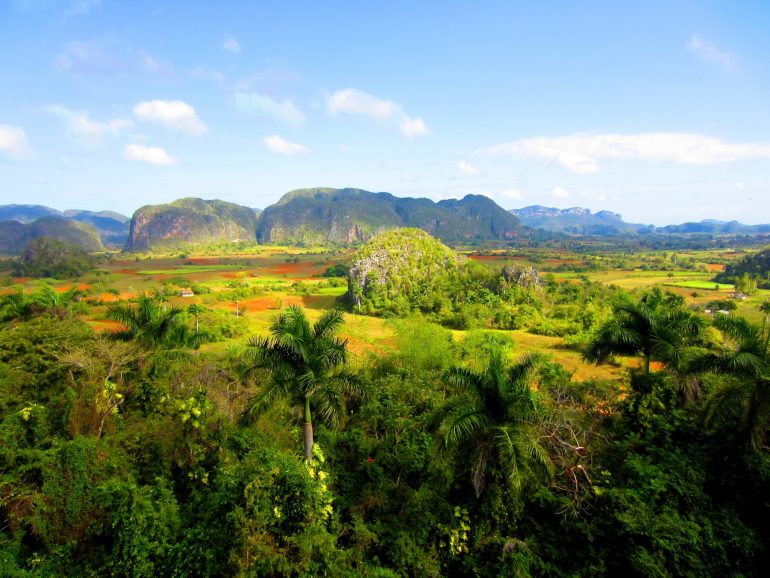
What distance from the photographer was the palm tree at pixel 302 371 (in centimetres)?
1097

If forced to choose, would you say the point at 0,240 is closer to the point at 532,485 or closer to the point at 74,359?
the point at 74,359

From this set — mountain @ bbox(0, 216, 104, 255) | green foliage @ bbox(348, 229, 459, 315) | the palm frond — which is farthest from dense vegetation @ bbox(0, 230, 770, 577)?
mountain @ bbox(0, 216, 104, 255)

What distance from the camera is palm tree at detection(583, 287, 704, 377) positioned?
13570 mm

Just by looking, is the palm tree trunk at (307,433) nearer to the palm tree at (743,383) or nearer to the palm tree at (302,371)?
the palm tree at (302,371)

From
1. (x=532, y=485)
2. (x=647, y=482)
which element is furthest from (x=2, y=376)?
(x=647, y=482)

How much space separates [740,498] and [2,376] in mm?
21058

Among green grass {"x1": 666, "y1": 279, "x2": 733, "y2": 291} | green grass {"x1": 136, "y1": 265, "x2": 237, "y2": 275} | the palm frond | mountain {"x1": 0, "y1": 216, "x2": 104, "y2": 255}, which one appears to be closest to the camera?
the palm frond

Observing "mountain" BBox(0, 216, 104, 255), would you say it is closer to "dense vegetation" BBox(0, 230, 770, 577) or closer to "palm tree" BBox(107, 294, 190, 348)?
"palm tree" BBox(107, 294, 190, 348)

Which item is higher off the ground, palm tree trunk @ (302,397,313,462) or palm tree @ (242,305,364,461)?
palm tree @ (242,305,364,461)

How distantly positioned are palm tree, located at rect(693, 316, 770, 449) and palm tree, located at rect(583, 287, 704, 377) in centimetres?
142

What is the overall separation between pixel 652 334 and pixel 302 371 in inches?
442

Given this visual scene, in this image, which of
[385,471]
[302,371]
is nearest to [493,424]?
[385,471]

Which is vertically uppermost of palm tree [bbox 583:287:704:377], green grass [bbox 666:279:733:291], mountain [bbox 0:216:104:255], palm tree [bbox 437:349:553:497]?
mountain [bbox 0:216:104:255]

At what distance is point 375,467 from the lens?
12.6 metres
